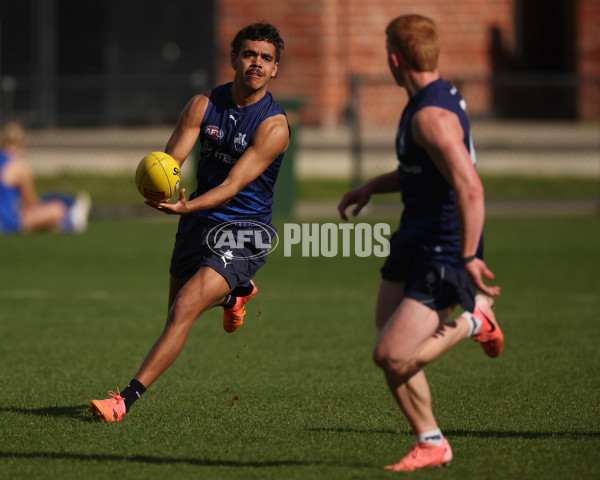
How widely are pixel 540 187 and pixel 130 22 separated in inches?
514

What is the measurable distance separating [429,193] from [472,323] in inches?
28.1

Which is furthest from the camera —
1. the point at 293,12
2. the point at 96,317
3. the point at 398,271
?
the point at 293,12

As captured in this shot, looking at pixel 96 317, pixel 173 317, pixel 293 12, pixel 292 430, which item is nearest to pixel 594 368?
pixel 292 430

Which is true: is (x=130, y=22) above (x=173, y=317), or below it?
above

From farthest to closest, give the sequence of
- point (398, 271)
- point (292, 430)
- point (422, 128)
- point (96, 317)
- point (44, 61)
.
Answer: point (44, 61)
point (96, 317)
point (292, 430)
point (398, 271)
point (422, 128)

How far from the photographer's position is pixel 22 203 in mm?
15578

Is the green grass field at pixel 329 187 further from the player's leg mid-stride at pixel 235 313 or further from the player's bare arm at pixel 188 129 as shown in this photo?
the player's bare arm at pixel 188 129

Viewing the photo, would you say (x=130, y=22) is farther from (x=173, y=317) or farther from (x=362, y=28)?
(x=173, y=317)

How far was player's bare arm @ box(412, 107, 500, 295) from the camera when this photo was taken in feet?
15.4

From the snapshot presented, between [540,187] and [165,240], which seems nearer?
[165,240]

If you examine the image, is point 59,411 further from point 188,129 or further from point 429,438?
point 429,438

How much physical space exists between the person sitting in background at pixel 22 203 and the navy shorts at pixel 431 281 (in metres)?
11.0

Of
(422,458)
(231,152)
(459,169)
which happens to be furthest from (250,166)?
(422,458)

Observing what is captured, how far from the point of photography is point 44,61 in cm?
2781
